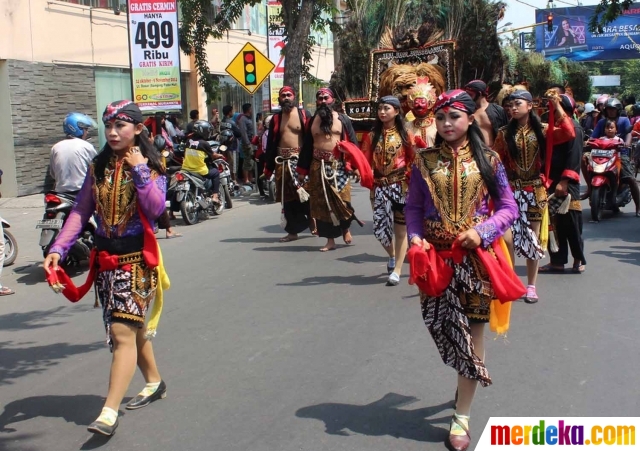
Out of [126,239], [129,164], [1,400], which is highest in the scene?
[129,164]

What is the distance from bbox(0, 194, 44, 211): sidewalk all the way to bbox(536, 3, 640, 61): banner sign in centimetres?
4249

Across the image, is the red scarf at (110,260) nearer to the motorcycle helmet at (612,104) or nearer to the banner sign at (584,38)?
the motorcycle helmet at (612,104)

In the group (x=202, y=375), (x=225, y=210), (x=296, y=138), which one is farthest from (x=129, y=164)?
(x=225, y=210)

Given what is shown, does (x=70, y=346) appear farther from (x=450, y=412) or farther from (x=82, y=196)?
(x=450, y=412)

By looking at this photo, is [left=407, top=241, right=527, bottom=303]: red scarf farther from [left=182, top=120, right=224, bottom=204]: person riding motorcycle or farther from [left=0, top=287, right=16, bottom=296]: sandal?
[left=182, top=120, right=224, bottom=204]: person riding motorcycle

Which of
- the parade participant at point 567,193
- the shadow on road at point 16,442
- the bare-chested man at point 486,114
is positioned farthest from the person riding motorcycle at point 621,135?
the shadow on road at point 16,442

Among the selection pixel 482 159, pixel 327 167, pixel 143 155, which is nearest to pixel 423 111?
pixel 327 167

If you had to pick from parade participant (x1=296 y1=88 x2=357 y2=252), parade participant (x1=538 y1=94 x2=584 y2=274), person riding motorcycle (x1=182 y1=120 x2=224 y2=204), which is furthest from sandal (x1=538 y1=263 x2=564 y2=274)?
person riding motorcycle (x1=182 y1=120 x2=224 y2=204)

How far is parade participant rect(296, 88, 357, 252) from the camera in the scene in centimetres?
968

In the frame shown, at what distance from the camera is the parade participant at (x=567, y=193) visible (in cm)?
752

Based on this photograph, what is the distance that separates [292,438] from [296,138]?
22.6 feet

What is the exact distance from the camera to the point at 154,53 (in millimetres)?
15219

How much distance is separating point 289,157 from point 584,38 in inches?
1832

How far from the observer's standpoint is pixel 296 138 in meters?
10.8
